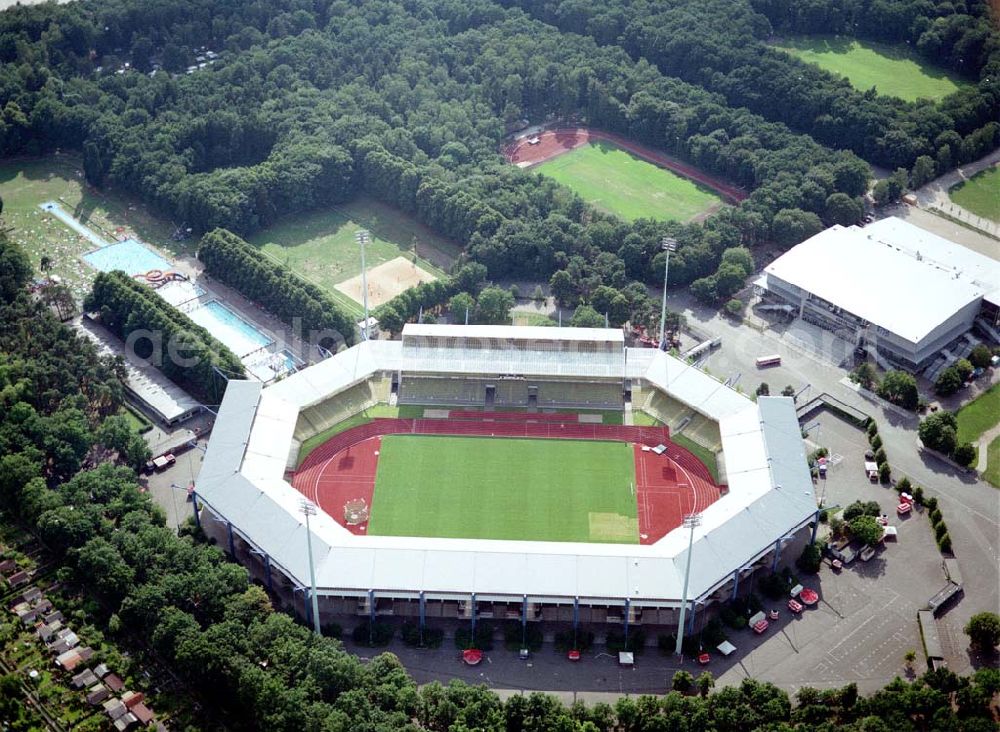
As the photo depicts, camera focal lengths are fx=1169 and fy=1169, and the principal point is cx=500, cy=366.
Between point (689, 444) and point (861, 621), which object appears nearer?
point (861, 621)

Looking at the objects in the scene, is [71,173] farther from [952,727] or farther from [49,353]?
[952,727]

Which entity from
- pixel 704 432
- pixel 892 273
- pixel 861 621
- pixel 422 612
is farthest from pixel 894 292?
pixel 422 612

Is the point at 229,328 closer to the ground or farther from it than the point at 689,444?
farther from it

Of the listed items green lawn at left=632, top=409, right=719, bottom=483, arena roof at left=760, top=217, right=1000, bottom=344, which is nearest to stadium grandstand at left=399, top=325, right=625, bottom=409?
green lawn at left=632, top=409, right=719, bottom=483

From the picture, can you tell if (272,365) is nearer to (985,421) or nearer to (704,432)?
(704,432)

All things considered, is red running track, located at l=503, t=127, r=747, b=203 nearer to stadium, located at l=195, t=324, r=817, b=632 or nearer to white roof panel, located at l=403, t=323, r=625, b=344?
white roof panel, located at l=403, t=323, r=625, b=344
